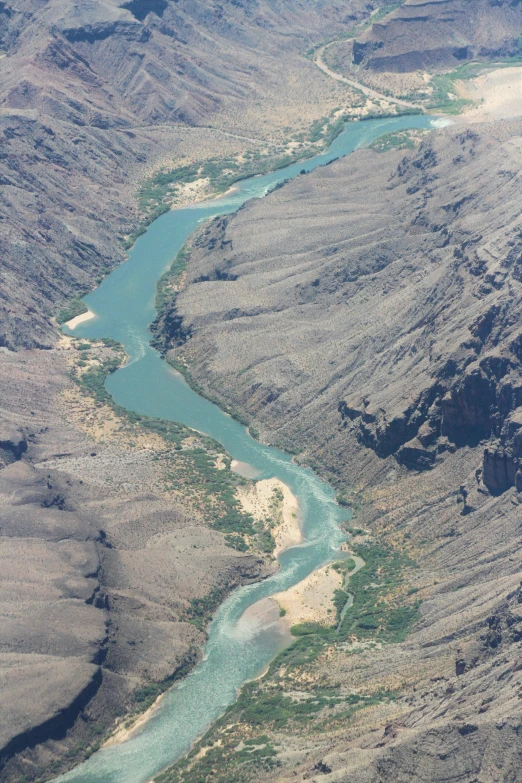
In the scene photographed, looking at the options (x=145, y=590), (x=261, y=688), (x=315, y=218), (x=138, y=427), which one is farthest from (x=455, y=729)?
(x=315, y=218)

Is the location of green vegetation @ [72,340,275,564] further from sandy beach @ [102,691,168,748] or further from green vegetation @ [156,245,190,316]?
green vegetation @ [156,245,190,316]

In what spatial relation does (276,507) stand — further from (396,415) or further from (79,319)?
(79,319)

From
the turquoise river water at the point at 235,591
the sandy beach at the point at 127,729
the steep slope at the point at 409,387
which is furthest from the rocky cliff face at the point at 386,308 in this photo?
the sandy beach at the point at 127,729

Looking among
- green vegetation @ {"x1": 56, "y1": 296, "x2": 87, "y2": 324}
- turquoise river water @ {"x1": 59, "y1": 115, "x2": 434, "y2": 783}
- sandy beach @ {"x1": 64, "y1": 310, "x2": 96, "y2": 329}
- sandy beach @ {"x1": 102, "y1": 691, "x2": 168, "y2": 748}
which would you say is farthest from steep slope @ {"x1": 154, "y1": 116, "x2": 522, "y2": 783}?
green vegetation @ {"x1": 56, "y1": 296, "x2": 87, "y2": 324}

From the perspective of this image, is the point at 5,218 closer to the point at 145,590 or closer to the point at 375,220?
the point at 375,220

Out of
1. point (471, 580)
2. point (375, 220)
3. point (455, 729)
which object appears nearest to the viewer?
point (455, 729)

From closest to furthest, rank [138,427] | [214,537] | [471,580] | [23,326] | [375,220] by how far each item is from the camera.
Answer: [471,580], [214,537], [138,427], [23,326], [375,220]

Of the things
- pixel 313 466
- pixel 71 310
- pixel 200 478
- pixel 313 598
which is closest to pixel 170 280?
pixel 71 310
